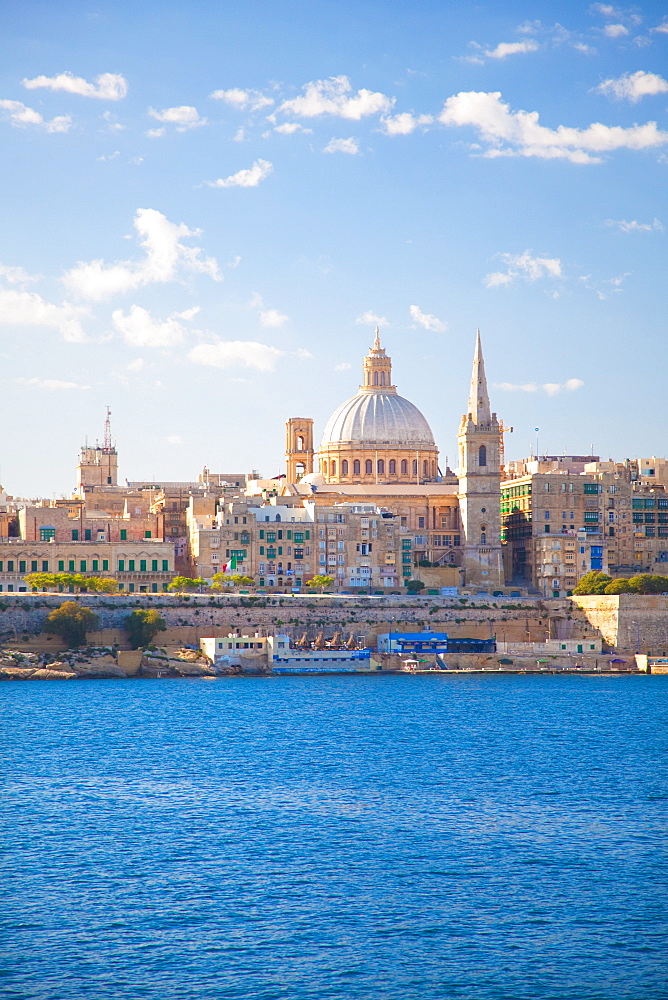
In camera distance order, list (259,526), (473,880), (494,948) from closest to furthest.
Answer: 1. (494,948)
2. (473,880)
3. (259,526)

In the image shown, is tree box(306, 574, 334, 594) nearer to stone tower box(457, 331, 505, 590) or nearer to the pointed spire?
stone tower box(457, 331, 505, 590)

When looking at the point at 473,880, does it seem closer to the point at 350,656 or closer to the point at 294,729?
the point at 294,729

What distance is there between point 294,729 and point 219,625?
26468mm

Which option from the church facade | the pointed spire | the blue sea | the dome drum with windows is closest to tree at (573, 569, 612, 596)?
the church facade

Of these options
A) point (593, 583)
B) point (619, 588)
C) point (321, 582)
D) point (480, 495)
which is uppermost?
point (480, 495)

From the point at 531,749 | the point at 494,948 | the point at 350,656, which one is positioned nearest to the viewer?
the point at 494,948

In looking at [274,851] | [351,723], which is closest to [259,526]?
[351,723]

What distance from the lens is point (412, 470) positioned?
10000 centimetres

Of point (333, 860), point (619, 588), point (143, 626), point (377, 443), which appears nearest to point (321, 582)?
point (143, 626)

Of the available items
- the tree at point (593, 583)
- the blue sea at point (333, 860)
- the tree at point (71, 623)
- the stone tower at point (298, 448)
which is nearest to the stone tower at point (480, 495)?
the tree at point (593, 583)

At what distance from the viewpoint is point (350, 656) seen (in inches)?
2805

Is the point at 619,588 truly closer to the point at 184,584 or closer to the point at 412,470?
the point at 184,584

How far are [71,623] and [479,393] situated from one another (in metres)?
33.9

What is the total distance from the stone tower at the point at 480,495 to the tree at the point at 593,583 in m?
6.64
